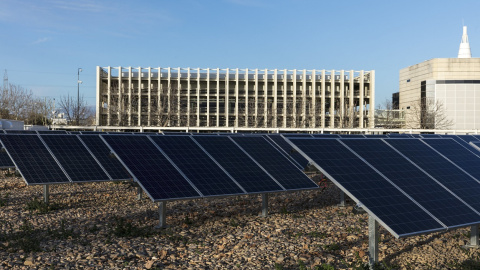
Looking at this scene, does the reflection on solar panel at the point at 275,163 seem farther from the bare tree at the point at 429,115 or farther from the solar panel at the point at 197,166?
the bare tree at the point at 429,115

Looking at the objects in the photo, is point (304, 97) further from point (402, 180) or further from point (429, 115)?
point (402, 180)

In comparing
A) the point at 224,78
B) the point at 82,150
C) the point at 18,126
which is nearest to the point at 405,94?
the point at 224,78

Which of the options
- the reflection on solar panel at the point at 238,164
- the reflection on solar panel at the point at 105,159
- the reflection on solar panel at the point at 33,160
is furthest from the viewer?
the reflection on solar panel at the point at 105,159

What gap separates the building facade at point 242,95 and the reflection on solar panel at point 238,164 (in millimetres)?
87466

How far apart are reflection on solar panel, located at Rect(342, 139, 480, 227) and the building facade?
3616 inches

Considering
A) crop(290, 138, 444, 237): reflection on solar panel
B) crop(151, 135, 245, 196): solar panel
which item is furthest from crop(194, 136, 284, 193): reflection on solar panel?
crop(290, 138, 444, 237): reflection on solar panel

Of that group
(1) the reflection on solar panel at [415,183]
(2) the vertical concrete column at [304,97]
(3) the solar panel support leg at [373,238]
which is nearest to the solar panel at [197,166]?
(1) the reflection on solar panel at [415,183]

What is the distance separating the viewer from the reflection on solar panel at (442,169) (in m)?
9.61

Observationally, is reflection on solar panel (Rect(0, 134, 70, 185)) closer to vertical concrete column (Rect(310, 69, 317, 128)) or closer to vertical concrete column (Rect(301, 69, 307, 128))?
vertical concrete column (Rect(301, 69, 307, 128))

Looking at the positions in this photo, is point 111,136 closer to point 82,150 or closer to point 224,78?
point 82,150

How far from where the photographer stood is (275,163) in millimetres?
14945

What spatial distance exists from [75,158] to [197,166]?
603 cm

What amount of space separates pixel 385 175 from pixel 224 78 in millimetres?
103644

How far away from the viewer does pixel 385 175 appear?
9.38 m
